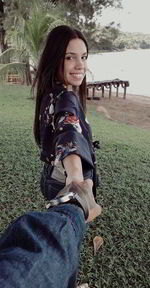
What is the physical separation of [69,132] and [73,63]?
0.44 meters

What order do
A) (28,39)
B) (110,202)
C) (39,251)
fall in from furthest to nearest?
(28,39), (110,202), (39,251)

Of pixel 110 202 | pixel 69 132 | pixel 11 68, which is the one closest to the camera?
pixel 69 132

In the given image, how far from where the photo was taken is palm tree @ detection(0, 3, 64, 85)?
873cm

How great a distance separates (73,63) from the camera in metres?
1.47

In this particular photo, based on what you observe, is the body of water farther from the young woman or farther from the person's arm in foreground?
the person's arm in foreground

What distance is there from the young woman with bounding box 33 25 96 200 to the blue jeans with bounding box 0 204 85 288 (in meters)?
0.48

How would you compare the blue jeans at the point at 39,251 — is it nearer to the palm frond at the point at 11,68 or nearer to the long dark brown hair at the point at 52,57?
the long dark brown hair at the point at 52,57

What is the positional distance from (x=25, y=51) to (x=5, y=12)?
168 inches

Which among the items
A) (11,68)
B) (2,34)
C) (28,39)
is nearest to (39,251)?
(28,39)

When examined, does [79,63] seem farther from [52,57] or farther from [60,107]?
[60,107]

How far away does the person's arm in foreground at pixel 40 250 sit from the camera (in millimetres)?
527

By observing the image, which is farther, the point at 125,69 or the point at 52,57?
the point at 125,69

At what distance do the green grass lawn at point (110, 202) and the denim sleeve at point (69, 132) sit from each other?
38.2 inches

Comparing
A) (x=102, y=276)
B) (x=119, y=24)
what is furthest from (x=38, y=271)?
(x=119, y=24)
